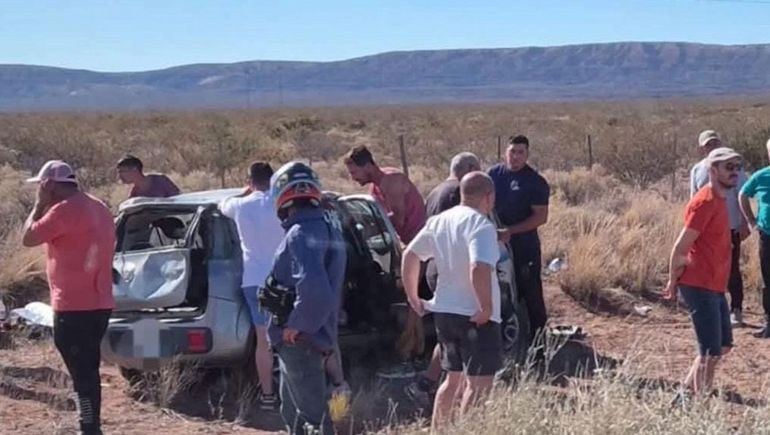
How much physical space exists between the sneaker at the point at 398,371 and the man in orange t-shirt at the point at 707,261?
1939mm

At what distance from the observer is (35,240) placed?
21.0 ft

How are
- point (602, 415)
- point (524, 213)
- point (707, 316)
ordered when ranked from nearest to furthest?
1. point (602, 415)
2. point (707, 316)
3. point (524, 213)

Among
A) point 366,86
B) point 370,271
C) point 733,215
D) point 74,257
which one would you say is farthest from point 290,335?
point 366,86

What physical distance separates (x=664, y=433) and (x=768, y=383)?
9.94ft

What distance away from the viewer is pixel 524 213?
873 centimetres

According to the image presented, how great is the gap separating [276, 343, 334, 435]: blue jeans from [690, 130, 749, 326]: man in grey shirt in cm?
477

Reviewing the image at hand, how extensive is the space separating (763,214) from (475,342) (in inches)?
163

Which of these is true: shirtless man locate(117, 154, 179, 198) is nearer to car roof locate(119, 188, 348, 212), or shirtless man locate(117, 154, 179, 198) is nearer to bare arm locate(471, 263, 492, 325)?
car roof locate(119, 188, 348, 212)

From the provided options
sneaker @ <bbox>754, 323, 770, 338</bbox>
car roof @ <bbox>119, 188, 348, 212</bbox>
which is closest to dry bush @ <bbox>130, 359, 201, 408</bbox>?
car roof @ <bbox>119, 188, 348, 212</bbox>

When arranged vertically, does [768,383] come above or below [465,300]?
below

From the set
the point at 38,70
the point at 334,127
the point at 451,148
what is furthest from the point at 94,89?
the point at 451,148

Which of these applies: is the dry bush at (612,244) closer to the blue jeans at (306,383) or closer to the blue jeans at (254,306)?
the blue jeans at (254,306)

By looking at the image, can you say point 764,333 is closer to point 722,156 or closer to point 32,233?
point 722,156

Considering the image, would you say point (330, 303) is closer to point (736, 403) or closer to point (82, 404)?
point (82, 404)
